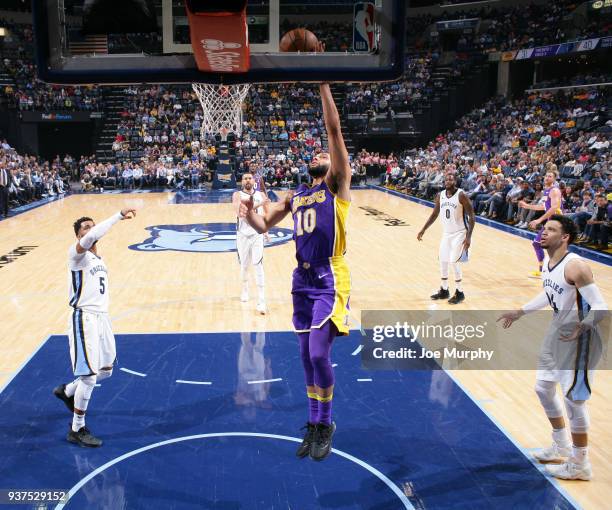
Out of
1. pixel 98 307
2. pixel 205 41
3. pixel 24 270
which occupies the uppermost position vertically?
pixel 205 41

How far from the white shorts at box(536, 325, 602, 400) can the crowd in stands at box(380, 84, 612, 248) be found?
796 cm

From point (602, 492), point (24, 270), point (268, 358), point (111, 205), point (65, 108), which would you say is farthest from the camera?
point (65, 108)

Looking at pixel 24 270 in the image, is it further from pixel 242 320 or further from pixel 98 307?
pixel 98 307

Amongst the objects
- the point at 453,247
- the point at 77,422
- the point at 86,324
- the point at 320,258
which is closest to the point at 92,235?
the point at 86,324

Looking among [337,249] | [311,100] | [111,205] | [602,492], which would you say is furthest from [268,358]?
[311,100]

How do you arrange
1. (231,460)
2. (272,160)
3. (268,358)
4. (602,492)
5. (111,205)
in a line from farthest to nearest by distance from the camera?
(272,160) < (111,205) < (268,358) < (231,460) < (602,492)

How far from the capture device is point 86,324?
4.41 meters

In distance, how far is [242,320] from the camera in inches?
297

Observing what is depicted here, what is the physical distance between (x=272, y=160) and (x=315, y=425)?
962 inches

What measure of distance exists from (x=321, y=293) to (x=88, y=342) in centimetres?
178

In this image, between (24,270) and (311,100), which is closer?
(24,270)

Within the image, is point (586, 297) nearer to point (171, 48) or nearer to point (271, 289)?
point (171, 48)

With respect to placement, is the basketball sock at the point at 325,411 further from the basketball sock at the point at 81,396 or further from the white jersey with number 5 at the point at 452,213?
the white jersey with number 5 at the point at 452,213

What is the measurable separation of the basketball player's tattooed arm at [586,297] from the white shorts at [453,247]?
14.2ft
